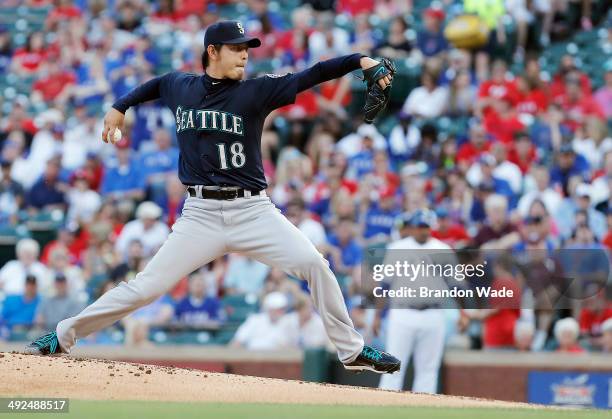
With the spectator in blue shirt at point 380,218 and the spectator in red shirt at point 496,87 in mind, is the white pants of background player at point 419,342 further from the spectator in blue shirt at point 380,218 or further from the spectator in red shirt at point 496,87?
the spectator in red shirt at point 496,87

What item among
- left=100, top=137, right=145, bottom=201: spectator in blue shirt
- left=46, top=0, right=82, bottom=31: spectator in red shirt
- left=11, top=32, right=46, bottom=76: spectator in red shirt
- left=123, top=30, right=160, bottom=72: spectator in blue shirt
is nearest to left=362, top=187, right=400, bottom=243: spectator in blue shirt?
left=100, top=137, right=145, bottom=201: spectator in blue shirt

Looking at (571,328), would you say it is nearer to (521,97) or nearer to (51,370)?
(521,97)

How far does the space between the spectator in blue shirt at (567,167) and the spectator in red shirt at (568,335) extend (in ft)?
7.69

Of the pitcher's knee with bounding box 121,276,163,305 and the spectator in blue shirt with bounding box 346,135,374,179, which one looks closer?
the pitcher's knee with bounding box 121,276,163,305

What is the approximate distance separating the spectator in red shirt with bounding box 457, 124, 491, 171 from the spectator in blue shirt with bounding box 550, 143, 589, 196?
2.56 ft

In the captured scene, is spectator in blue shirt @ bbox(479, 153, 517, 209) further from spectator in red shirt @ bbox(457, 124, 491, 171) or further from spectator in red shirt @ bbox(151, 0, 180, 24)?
spectator in red shirt @ bbox(151, 0, 180, 24)

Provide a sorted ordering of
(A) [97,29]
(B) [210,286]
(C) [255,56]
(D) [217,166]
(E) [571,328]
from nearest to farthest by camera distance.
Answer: (D) [217,166] → (E) [571,328] → (B) [210,286] → (C) [255,56] → (A) [97,29]

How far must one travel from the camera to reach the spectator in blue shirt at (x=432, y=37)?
15.3m

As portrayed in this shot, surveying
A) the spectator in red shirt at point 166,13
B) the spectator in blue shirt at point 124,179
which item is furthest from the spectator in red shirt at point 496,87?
the spectator in red shirt at point 166,13

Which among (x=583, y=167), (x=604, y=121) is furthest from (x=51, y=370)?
(x=604, y=121)

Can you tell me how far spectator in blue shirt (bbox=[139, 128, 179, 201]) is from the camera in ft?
46.6

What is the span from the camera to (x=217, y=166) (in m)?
7.11

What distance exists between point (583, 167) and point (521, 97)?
1561 millimetres

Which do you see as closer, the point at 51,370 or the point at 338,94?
the point at 51,370
